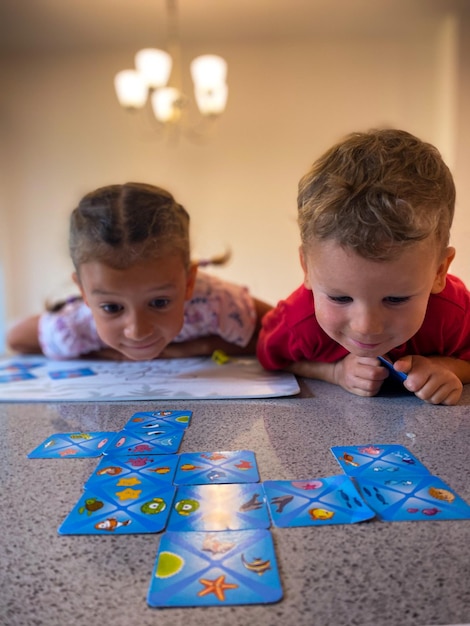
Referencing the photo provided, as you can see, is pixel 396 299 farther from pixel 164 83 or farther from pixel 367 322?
pixel 164 83

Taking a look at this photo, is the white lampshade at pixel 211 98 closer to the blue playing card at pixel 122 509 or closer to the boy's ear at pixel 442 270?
the boy's ear at pixel 442 270

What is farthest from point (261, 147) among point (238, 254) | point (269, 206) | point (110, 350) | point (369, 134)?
point (369, 134)

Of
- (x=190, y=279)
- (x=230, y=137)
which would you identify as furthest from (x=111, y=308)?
(x=230, y=137)

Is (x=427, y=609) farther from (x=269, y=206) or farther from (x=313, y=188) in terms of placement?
(x=269, y=206)

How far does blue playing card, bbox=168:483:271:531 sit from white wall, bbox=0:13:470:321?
131 inches

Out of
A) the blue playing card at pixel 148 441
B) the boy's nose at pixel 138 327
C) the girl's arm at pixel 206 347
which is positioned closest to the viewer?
the blue playing card at pixel 148 441

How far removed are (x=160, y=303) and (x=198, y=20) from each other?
3.19 m

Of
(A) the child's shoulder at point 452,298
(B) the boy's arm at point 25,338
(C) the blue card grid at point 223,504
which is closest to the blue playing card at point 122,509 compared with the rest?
(C) the blue card grid at point 223,504

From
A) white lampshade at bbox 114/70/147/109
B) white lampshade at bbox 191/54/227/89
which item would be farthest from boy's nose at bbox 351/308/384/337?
white lampshade at bbox 114/70/147/109

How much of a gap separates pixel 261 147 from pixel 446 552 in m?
3.85

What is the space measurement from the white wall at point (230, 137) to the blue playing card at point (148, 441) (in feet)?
10.3

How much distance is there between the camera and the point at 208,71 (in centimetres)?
256

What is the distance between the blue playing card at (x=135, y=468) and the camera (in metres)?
0.54

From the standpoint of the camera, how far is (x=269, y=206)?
3.98 m
